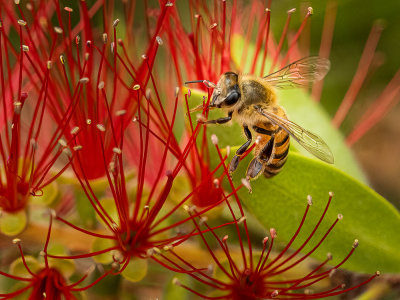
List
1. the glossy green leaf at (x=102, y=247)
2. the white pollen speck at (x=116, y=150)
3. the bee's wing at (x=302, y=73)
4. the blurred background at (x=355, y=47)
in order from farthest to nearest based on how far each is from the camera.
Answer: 1. the blurred background at (x=355, y=47)
2. the bee's wing at (x=302, y=73)
3. the glossy green leaf at (x=102, y=247)
4. the white pollen speck at (x=116, y=150)

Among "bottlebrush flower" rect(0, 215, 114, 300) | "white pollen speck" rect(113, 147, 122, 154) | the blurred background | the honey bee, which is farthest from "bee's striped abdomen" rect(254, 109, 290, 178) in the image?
the blurred background

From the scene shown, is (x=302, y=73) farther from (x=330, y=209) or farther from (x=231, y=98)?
(x=330, y=209)

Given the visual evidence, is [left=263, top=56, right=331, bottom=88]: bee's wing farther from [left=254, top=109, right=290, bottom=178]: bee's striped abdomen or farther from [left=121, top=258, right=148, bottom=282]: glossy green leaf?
[left=121, top=258, right=148, bottom=282]: glossy green leaf

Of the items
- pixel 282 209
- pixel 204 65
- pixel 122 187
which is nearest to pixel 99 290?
pixel 122 187

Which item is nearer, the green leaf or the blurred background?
the green leaf

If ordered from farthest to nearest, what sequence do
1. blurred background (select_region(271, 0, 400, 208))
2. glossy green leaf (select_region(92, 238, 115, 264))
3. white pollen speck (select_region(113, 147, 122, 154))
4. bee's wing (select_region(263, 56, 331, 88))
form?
blurred background (select_region(271, 0, 400, 208)) → bee's wing (select_region(263, 56, 331, 88)) → glossy green leaf (select_region(92, 238, 115, 264)) → white pollen speck (select_region(113, 147, 122, 154))

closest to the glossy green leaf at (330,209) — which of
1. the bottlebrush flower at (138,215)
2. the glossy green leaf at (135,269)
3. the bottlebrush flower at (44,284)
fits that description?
the bottlebrush flower at (138,215)

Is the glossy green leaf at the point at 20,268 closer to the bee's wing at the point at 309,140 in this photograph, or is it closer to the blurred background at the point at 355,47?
the bee's wing at the point at 309,140
